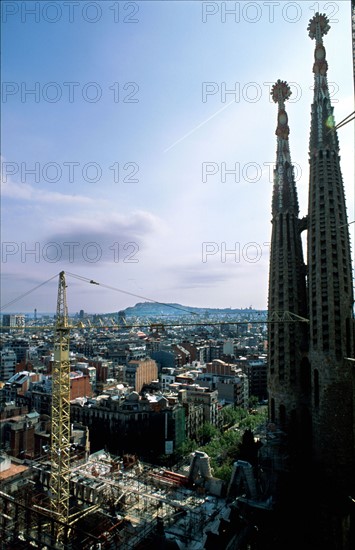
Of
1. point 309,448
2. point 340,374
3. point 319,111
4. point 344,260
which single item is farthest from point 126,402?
point 319,111

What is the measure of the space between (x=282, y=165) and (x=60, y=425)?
2575cm

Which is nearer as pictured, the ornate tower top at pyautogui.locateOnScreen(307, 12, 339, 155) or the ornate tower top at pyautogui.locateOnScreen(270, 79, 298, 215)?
the ornate tower top at pyautogui.locateOnScreen(307, 12, 339, 155)

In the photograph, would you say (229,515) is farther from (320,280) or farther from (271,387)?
(320,280)

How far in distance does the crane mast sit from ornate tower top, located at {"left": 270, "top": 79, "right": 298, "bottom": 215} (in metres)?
18.9

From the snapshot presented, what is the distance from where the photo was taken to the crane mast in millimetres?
24234

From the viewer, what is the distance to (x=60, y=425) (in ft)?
82.7

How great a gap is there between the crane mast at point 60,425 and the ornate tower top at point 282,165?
61.8 feet

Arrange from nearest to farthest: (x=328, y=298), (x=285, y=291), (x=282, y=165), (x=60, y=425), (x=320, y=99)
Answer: (x=60, y=425)
(x=328, y=298)
(x=320, y=99)
(x=285, y=291)
(x=282, y=165)

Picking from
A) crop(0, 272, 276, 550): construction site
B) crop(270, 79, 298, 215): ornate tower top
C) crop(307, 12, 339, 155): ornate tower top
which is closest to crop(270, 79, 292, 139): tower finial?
crop(270, 79, 298, 215): ornate tower top

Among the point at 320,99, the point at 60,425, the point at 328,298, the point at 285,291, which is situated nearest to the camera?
the point at 60,425

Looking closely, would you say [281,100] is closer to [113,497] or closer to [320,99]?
[320,99]

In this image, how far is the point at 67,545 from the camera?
2111 centimetres

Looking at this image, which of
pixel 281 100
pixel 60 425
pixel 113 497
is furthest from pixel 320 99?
Result: pixel 113 497

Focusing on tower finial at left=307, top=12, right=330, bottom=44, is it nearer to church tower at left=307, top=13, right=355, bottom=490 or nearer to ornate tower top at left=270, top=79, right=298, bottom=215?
church tower at left=307, top=13, right=355, bottom=490
